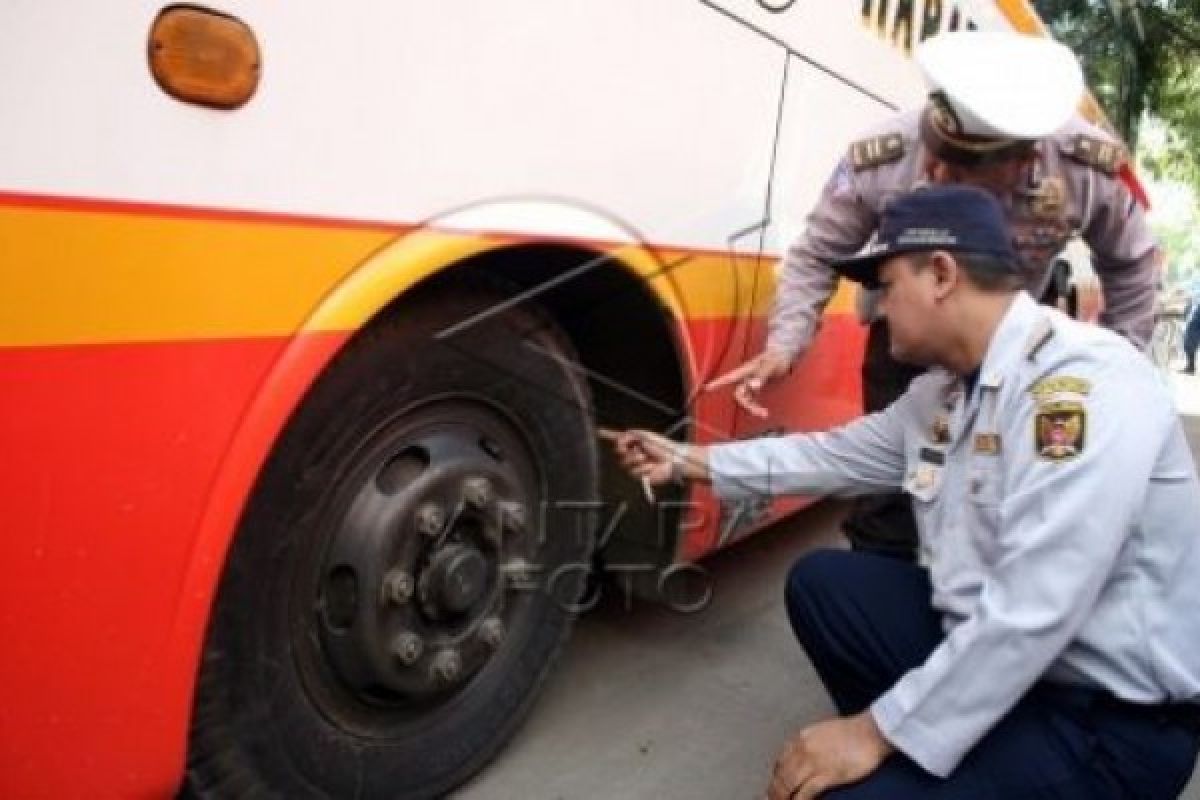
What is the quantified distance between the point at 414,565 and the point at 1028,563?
0.95 meters

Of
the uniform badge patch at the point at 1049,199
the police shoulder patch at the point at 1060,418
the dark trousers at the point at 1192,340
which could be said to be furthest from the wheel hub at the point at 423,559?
the dark trousers at the point at 1192,340

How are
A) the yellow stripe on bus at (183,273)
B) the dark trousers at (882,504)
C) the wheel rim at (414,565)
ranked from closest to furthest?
the yellow stripe on bus at (183,273) → the wheel rim at (414,565) → the dark trousers at (882,504)

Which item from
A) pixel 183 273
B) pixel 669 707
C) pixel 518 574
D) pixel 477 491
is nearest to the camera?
pixel 183 273

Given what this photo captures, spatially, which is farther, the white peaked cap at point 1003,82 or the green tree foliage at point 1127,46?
the green tree foliage at point 1127,46

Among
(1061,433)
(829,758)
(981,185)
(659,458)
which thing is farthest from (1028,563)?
(981,185)

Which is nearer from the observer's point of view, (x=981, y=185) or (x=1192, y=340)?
(x=981, y=185)

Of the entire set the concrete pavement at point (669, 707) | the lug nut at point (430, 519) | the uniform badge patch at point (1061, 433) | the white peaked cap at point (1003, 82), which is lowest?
the concrete pavement at point (669, 707)

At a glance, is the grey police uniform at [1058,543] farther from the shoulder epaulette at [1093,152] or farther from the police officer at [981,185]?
the shoulder epaulette at [1093,152]

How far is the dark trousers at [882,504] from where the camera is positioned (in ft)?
8.38

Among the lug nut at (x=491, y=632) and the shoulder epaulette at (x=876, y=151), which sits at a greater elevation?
the shoulder epaulette at (x=876, y=151)

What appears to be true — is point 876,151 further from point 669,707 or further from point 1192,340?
point 1192,340

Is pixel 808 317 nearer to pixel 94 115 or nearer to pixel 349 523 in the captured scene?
pixel 349 523

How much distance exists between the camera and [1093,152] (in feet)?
7.77

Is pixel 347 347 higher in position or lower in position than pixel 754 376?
higher
